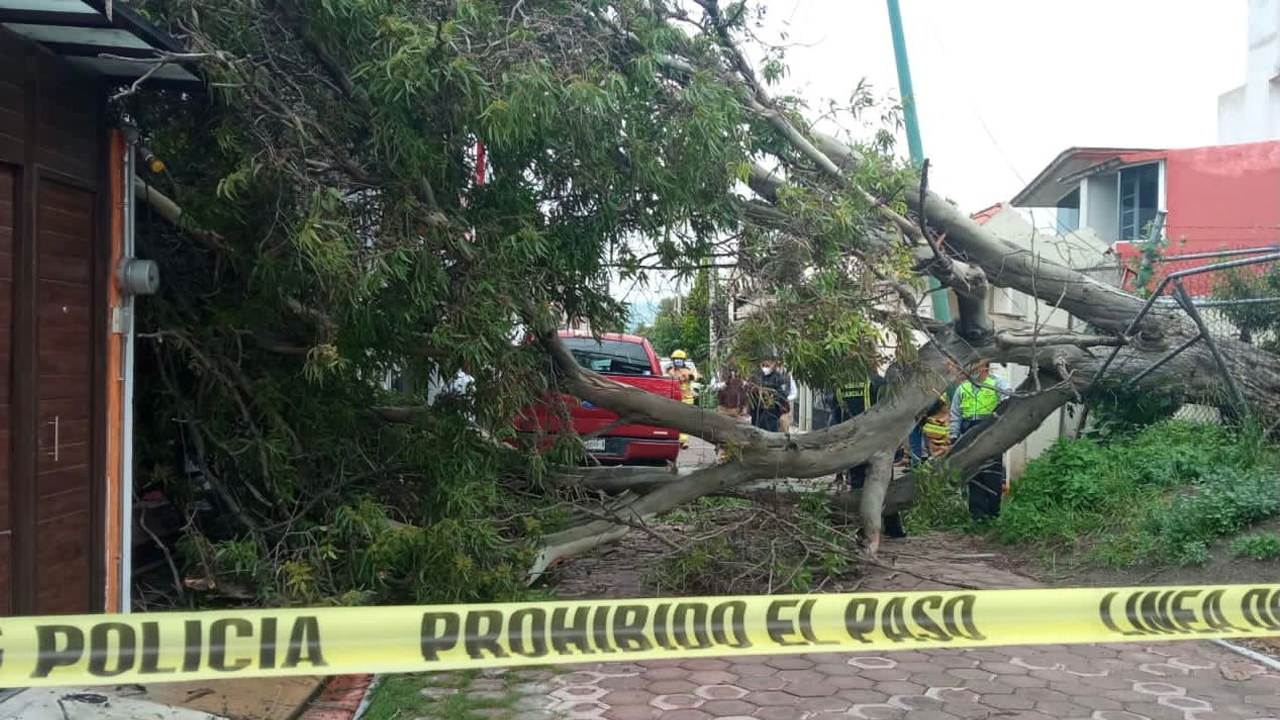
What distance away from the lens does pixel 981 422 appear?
30.8 ft

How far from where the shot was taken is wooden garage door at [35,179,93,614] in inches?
196

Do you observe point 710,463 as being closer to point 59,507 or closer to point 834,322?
point 834,322

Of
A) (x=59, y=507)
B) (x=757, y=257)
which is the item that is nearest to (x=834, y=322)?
(x=757, y=257)

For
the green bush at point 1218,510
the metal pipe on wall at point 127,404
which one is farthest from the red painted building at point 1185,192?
the metal pipe on wall at point 127,404

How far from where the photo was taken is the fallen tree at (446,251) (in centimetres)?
592

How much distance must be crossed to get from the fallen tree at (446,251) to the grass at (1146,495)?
A: 208 cm

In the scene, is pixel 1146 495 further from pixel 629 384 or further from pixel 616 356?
pixel 616 356

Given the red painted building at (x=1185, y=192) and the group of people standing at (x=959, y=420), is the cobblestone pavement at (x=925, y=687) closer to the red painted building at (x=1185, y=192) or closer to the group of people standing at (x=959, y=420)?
the group of people standing at (x=959, y=420)

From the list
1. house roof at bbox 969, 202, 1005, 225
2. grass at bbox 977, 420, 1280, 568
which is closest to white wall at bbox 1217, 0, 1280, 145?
house roof at bbox 969, 202, 1005, 225

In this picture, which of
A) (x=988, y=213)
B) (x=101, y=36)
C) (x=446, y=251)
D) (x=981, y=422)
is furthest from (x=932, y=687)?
(x=988, y=213)

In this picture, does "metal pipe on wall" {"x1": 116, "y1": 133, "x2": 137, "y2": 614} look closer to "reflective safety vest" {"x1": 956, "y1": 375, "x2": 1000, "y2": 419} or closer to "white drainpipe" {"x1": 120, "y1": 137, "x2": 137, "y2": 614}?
"white drainpipe" {"x1": 120, "y1": 137, "x2": 137, "y2": 614}

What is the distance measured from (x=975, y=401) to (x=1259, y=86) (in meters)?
18.1

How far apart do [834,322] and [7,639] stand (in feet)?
15.2

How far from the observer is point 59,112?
5141 mm
